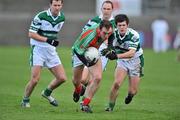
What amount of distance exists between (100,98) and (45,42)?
4.33 meters

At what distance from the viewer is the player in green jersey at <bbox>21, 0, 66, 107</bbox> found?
1706 centimetres

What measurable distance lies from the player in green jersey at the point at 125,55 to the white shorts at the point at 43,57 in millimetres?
1414

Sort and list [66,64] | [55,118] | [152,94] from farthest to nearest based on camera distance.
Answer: [66,64]
[152,94]
[55,118]

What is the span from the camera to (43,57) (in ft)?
57.2

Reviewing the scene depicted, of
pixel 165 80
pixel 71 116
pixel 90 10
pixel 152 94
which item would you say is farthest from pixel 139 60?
pixel 90 10

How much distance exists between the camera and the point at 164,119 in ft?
51.0

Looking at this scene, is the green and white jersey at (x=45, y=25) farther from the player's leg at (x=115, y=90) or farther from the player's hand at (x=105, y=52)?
the player's leg at (x=115, y=90)

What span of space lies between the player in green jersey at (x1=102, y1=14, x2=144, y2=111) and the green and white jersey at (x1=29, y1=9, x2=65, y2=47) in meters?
1.34


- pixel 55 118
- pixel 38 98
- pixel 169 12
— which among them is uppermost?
pixel 55 118

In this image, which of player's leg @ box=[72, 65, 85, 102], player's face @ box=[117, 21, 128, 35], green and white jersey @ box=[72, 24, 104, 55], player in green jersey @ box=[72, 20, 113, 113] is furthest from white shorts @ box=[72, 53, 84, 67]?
player's face @ box=[117, 21, 128, 35]

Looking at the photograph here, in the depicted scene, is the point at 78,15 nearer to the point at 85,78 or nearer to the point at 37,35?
the point at 85,78

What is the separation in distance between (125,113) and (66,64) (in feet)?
61.7

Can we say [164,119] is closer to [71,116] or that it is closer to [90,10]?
[71,116]

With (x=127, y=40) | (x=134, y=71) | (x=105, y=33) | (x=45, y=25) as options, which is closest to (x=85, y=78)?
(x=134, y=71)
